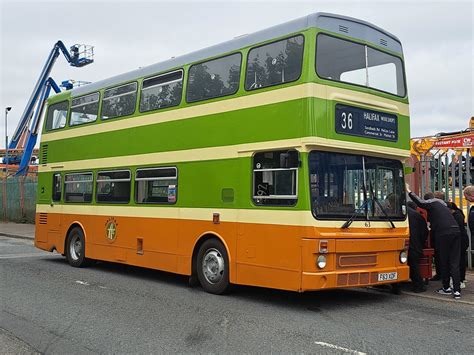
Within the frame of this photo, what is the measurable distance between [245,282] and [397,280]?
2.41 metres

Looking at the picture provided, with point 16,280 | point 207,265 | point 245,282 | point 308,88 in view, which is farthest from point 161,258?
point 308,88

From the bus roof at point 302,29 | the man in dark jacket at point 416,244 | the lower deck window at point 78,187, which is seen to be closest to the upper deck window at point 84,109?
the lower deck window at point 78,187

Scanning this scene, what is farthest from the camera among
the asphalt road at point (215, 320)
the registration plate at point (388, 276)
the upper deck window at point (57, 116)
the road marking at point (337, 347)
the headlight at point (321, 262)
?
the upper deck window at point (57, 116)

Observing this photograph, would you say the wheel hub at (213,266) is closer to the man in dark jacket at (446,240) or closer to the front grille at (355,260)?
the front grille at (355,260)

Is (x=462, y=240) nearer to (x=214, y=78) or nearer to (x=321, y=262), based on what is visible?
(x=321, y=262)

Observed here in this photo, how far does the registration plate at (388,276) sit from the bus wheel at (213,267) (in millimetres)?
2418

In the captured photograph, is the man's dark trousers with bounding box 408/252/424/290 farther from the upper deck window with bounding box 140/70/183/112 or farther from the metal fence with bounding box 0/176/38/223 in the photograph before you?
the metal fence with bounding box 0/176/38/223

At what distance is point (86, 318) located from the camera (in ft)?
23.0

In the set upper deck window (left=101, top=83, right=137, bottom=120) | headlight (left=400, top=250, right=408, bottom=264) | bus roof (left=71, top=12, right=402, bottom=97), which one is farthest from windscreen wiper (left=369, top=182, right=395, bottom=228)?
upper deck window (left=101, top=83, right=137, bottom=120)

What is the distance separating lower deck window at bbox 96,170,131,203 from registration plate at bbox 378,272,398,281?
5.47m

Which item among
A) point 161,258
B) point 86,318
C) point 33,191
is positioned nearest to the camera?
point 86,318

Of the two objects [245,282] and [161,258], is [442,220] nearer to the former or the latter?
[245,282]

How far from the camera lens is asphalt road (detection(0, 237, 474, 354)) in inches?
225

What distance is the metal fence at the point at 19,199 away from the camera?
2744cm
